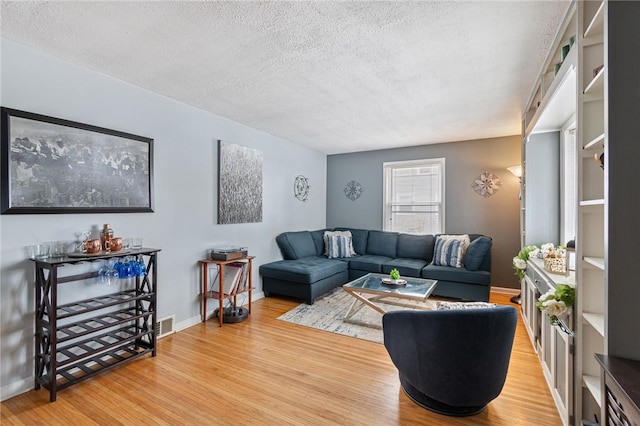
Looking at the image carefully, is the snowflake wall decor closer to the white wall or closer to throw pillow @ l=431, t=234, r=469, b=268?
throw pillow @ l=431, t=234, r=469, b=268

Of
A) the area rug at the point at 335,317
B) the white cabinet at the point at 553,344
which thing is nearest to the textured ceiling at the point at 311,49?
the white cabinet at the point at 553,344

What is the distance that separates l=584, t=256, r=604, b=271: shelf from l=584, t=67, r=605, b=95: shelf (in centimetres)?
82

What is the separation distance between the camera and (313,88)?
9.39 feet

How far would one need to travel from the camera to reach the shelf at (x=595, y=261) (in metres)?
1.37

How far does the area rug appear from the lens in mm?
3166

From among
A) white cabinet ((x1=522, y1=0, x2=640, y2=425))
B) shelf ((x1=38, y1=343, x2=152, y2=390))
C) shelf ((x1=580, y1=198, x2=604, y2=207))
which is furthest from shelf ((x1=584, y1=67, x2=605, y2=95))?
shelf ((x1=38, y1=343, x2=152, y2=390))

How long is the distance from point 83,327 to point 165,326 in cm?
81

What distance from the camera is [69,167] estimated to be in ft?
7.70

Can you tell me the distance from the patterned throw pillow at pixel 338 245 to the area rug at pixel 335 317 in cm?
105

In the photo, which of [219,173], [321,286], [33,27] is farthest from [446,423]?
[33,27]

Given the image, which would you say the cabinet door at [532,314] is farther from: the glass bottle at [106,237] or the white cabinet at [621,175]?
the glass bottle at [106,237]

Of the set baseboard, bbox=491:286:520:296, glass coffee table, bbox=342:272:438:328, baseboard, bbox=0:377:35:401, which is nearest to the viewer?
baseboard, bbox=0:377:35:401

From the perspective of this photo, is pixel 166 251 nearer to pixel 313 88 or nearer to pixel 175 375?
pixel 175 375

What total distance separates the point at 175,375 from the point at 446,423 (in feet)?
6.43
